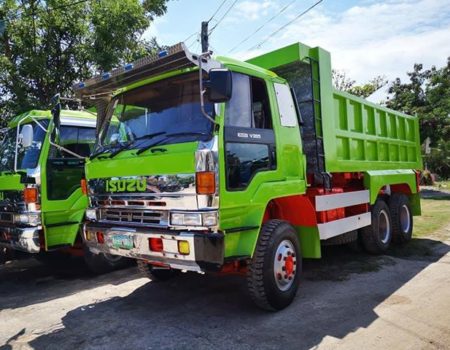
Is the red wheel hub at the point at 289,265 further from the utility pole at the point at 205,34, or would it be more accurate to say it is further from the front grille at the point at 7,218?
the utility pole at the point at 205,34

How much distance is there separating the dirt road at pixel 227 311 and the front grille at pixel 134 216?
102 cm

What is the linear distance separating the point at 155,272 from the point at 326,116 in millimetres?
3056

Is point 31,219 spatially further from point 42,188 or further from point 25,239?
point 42,188

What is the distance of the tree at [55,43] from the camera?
9.80m

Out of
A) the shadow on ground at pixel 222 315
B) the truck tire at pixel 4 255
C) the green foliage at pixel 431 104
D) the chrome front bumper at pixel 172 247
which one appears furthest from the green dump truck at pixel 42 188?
the green foliage at pixel 431 104

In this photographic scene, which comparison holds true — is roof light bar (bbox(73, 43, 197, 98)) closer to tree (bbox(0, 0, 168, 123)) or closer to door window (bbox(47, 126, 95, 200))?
door window (bbox(47, 126, 95, 200))

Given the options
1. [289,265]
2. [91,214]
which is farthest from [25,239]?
[289,265]

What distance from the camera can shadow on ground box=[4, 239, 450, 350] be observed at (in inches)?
145

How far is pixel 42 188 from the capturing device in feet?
18.6

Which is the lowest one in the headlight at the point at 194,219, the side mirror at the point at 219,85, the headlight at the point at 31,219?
the headlight at the point at 31,219

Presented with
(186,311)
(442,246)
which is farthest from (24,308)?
(442,246)

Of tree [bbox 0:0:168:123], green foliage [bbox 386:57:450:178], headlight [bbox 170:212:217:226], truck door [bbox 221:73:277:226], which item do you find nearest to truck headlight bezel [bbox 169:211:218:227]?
headlight [bbox 170:212:217:226]

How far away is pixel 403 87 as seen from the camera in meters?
27.6

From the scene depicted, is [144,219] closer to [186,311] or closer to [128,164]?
[128,164]
